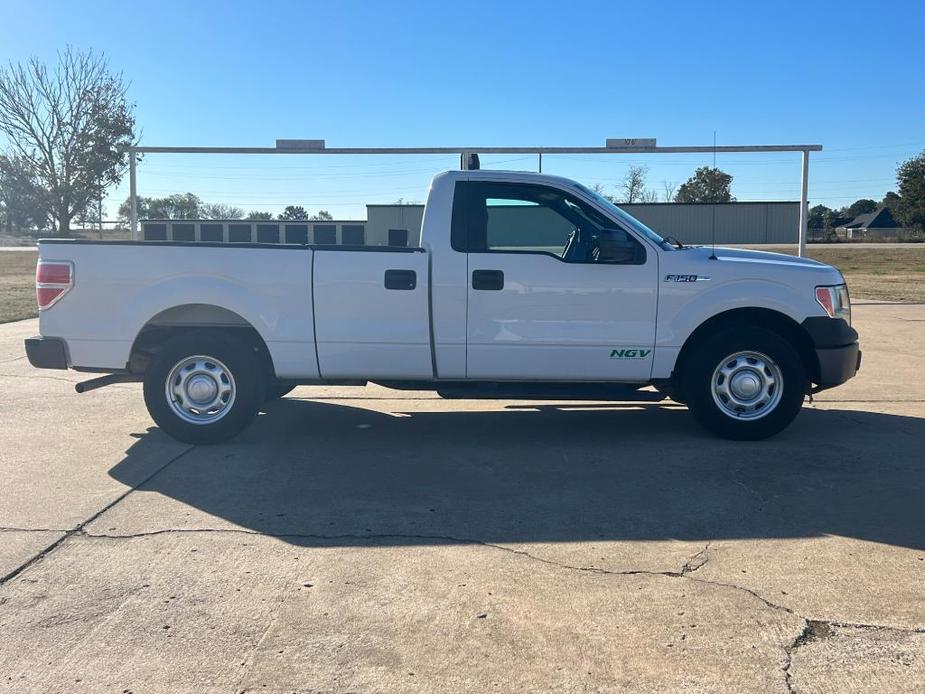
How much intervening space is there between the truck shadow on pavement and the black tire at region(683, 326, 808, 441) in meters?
0.17

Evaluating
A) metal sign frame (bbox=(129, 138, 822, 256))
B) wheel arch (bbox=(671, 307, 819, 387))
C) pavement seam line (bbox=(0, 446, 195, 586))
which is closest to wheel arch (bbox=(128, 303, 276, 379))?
pavement seam line (bbox=(0, 446, 195, 586))

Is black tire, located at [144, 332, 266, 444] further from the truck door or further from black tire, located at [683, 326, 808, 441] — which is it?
black tire, located at [683, 326, 808, 441]

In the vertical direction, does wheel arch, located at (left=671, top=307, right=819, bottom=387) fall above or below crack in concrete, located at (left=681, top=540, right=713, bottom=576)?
above

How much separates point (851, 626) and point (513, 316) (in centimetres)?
335

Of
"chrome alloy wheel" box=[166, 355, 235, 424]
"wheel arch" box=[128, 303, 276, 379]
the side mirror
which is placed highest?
the side mirror

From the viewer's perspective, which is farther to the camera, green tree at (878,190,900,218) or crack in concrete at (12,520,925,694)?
green tree at (878,190,900,218)

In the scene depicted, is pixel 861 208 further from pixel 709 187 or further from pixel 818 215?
pixel 709 187

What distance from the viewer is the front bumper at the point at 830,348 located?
6.23 meters

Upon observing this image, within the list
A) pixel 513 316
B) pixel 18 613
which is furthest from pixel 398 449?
pixel 18 613

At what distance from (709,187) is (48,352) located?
14739 mm

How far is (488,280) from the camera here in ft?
20.2

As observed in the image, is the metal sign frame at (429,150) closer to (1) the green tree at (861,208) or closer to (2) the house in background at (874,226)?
(2) the house in background at (874,226)

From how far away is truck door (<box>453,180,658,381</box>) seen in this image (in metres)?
6.18

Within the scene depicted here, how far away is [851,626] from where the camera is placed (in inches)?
137
